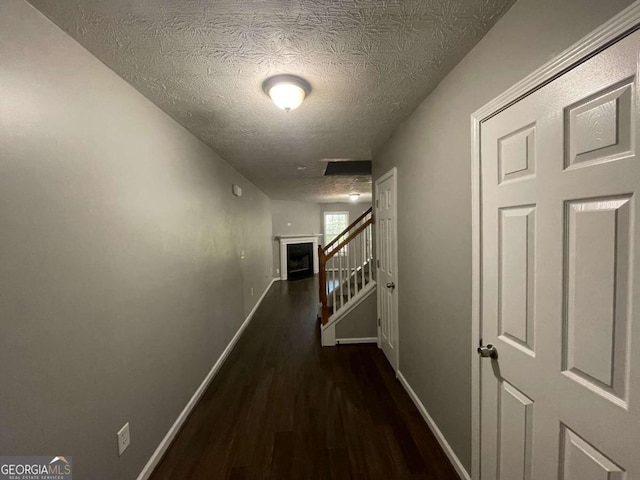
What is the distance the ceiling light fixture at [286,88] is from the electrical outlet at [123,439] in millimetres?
1988

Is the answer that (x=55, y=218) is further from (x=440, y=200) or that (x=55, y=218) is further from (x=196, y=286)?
(x=440, y=200)

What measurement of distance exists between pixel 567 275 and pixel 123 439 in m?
2.11

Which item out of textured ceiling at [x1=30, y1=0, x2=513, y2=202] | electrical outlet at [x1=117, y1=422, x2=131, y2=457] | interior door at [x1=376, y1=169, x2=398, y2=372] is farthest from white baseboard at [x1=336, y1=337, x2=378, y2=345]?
textured ceiling at [x1=30, y1=0, x2=513, y2=202]

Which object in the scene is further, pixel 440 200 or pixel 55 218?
pixel 440 200

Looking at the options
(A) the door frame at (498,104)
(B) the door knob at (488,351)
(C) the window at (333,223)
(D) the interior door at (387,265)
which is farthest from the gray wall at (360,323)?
(C) the window at (333,223)

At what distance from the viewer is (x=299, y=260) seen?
310 inches

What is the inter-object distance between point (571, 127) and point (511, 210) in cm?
34

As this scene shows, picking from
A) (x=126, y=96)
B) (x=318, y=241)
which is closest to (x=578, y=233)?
(x=126, y=96)

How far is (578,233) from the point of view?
2.59 ft

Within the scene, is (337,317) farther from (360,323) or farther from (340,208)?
(340,208)

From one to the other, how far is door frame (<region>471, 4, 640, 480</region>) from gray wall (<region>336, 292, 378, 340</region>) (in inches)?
77.0

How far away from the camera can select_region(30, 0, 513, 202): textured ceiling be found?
993 mm

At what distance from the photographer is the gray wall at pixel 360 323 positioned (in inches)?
128

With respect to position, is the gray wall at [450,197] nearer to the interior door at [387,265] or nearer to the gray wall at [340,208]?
the interior door at [387,265]
